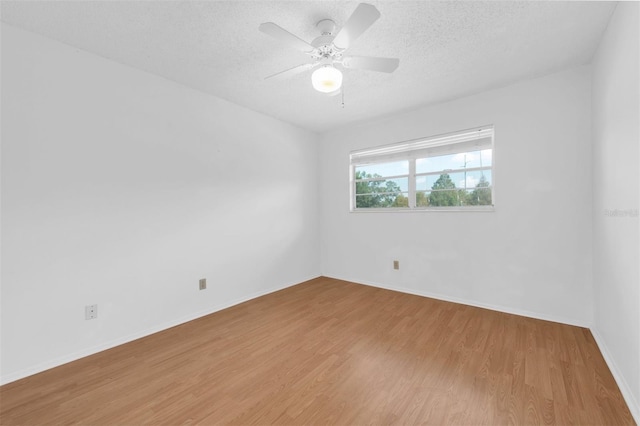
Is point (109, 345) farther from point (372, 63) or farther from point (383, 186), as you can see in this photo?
point (383, 186)

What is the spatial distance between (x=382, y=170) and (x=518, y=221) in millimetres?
1912

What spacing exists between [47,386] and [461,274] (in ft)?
13.0

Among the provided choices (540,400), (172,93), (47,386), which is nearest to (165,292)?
(47,386)

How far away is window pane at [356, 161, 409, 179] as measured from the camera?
3.91m

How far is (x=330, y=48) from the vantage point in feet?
6.33

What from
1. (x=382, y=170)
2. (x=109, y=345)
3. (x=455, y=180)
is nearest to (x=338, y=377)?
(x=109, y=345)

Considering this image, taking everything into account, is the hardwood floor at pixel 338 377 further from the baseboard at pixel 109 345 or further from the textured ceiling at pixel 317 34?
the textured ceiling at pixel 317 34

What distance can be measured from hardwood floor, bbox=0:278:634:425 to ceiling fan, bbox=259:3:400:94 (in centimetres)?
212

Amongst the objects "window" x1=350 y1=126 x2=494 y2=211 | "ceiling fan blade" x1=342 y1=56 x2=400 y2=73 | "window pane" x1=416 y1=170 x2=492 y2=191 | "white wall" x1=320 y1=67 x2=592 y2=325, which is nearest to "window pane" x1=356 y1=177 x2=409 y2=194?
"window" x1=350 y1=126 x2=494 y2=211

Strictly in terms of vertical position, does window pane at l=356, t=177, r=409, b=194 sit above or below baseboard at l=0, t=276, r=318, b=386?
above

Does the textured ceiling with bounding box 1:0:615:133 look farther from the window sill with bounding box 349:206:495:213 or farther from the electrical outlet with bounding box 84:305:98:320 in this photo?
the electrical outlet with bounding box 84:305:98:320

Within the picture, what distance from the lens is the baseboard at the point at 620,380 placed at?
1.47 metres

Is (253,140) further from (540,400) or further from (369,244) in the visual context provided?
(540,400)

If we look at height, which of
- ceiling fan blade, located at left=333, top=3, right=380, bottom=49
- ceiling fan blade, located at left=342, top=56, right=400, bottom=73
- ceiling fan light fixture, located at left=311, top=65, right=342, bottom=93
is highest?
ceiling fan blade, located at left=333, top=3, right=380, bottom=49
